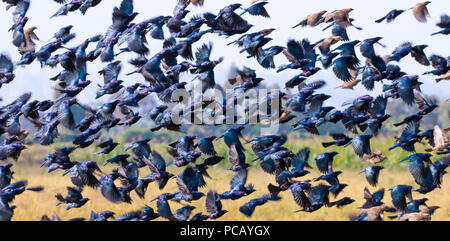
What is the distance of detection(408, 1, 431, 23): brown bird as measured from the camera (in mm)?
11156

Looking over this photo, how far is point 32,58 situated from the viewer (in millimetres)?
11016

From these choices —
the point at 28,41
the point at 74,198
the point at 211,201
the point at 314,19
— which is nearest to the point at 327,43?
the point at 314,19

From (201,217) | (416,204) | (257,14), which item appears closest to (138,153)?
(201,217)

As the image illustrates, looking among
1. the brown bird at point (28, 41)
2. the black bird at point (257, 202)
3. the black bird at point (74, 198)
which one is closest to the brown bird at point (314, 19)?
the black bird at point (257, 202)

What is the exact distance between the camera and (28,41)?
38.4 ft

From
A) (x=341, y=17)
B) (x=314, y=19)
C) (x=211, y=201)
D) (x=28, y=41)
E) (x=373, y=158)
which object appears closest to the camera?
(x=211, y=201)

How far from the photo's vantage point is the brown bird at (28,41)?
1145 centimetres

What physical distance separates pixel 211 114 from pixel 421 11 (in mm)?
4043

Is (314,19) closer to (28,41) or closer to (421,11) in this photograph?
(421,11)

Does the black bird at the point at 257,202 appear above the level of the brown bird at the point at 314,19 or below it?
below

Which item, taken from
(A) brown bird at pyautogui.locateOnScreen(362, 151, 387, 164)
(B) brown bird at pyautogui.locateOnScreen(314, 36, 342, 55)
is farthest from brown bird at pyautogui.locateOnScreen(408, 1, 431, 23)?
(A) brown bird at pyautogui.locateOnScreen(362, 151, 387, 164)

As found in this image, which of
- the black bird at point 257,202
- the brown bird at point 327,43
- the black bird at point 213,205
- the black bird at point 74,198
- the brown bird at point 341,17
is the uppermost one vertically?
the brown bird at point 341,17

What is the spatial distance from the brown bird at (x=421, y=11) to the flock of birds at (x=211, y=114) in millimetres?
346

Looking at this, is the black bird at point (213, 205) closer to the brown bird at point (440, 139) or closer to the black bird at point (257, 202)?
the black bird at point (257, 202)
